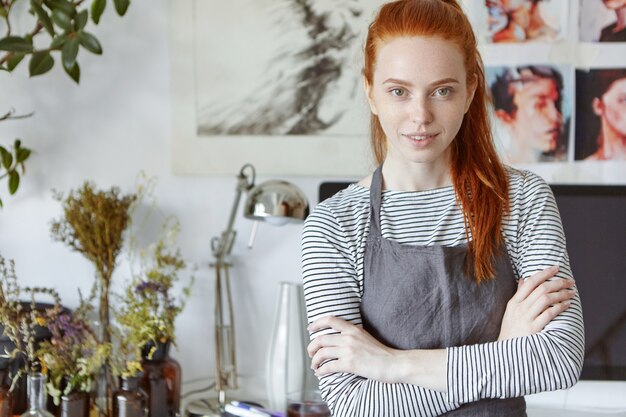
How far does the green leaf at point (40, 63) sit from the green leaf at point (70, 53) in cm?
7

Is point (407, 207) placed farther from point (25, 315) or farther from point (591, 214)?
point (25, 315)

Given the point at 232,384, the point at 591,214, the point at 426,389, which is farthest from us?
the point at 232,384

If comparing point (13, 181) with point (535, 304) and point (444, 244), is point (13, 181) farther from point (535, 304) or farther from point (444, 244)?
point (535, 304)

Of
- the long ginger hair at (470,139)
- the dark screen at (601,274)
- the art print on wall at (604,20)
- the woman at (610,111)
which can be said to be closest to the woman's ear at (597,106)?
the woman at (610,111)

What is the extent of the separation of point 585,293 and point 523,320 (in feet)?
2.44

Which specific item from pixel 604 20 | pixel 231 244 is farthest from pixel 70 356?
pixel 604 20

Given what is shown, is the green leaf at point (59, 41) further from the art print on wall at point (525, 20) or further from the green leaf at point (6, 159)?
the art print on wall at point (525, 20)

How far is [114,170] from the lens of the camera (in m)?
2.33

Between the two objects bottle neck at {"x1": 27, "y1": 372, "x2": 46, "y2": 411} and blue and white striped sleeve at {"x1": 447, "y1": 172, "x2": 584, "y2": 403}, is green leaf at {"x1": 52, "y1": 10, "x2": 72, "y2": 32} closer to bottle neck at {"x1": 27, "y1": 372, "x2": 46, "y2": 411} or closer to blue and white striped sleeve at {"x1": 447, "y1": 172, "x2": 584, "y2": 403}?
bottle neck at {"x1": 27, "y1": 372, "x2": 46, "y2": 411}

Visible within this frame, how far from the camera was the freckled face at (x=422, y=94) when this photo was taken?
1261 mm

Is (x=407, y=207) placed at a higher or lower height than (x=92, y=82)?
lower

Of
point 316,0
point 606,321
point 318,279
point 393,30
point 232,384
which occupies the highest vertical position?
point 316,0

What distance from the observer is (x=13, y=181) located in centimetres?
220

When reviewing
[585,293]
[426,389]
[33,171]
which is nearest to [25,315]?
[33,171]
